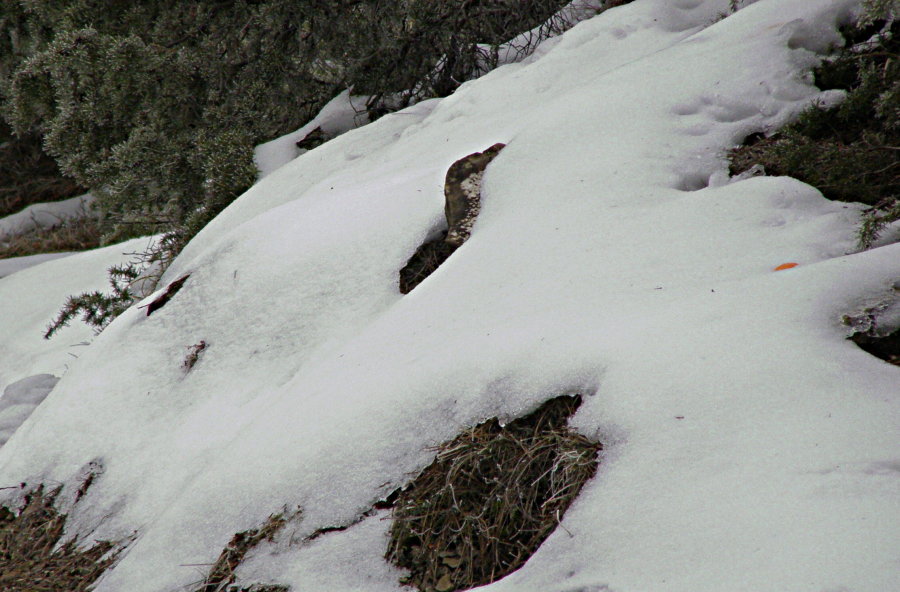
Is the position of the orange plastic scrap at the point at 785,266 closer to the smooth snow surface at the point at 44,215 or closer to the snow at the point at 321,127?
the snow at the point at 321,127

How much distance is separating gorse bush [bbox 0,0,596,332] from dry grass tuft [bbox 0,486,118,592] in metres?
2.87

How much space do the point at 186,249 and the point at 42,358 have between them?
2094mm

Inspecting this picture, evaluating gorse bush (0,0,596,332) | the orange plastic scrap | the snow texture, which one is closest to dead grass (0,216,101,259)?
gorse bush (0,0,596,332)

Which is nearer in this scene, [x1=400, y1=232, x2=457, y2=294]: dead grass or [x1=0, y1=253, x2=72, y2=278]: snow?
[x1=400, y1=232, x2=457, y2=294]: dead grass

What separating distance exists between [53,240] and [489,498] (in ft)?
34.2

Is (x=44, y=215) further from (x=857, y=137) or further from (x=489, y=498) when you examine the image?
(x=857, y=137)

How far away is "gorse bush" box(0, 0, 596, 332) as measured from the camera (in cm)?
563

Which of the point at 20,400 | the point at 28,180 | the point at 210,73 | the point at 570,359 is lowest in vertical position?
the point at 570,359

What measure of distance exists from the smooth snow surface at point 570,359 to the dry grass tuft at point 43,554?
0.10 m

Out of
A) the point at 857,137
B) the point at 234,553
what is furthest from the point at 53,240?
the point at 857,137

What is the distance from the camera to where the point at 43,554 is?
2.75 m

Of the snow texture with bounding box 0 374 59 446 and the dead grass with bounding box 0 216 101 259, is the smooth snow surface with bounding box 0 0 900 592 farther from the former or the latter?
the dead grass with bounding box 0 216 101 259

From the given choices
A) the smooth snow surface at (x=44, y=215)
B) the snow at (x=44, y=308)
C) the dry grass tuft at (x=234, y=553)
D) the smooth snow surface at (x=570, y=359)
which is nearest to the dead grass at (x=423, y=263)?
the smooth snow surface at (x=570, y=359)

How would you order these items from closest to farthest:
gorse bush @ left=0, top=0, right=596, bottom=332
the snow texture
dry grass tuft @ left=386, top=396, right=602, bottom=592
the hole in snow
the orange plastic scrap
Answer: dry grass tuft @ left=386, top=396, right=602, bottom=592
the orange plastic scrap
the hole in snow
the snow texture
gorse bush @ left=0, top=0, right=596, bottom=332
